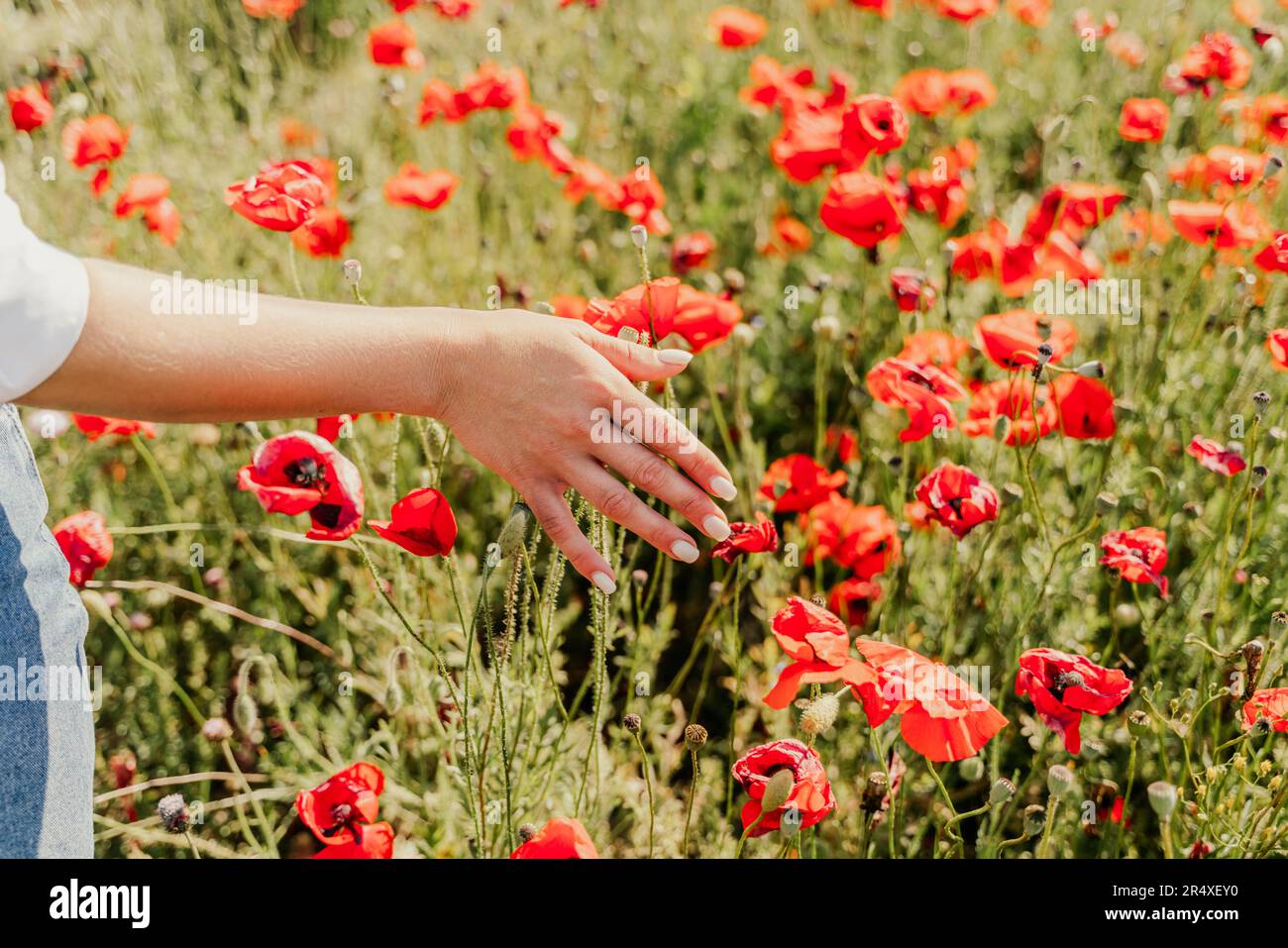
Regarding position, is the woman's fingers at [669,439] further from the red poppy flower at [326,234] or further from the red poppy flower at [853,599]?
the red poppy flower at [326,234]

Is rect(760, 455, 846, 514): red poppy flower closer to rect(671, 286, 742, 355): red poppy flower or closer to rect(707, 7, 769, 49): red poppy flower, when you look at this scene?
rect(671, 286, 742, 355): red poppy flower

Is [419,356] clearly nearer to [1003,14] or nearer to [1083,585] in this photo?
[1083,585]

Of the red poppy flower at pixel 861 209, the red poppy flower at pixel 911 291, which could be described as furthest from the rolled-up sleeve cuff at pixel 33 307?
the red poppy flower at pixel 911 291

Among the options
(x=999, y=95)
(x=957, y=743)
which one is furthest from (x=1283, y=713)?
(x=999, y=95)

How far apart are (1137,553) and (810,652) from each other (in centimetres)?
55

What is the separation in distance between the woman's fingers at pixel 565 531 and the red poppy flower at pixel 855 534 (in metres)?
0.66

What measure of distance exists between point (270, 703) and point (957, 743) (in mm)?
1299

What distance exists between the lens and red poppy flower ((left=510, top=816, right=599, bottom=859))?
0.92m

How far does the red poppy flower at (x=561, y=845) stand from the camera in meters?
0.92

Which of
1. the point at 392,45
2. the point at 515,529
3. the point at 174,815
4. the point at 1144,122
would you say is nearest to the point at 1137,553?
the point at 515,529

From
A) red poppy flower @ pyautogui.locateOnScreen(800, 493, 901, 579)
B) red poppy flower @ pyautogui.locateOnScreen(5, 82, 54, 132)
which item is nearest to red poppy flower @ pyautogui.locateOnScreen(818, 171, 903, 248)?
red poppy flower @ pyautogui.locateOnScreen(800, 493, 901, 579)

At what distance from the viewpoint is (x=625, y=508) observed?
3.07ft

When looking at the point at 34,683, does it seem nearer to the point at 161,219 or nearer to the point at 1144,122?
the point at 161,219

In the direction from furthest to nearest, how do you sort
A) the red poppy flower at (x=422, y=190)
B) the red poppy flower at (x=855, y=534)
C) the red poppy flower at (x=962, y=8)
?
the red poppy flower at (x=962, y=8)
the red poppy flower at (x=422, y=190)
the red poppy flower at (x=855, y=534)
